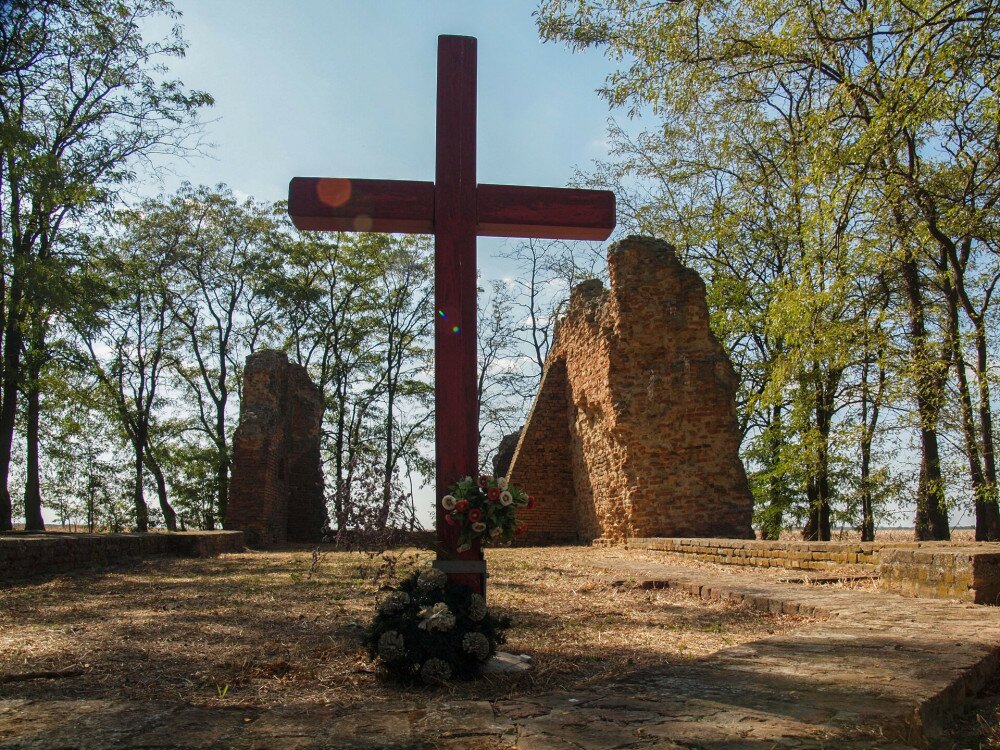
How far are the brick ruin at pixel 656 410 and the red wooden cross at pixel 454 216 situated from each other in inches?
376

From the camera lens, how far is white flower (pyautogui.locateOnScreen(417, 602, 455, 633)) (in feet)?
11.6

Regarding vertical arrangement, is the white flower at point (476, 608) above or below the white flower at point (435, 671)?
above

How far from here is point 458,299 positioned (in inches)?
162

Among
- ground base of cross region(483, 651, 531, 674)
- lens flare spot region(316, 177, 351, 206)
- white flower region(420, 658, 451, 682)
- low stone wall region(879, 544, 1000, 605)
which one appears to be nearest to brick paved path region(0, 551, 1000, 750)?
white flower region(420, 658, 451, 682)

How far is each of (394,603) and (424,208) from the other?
7.00ft

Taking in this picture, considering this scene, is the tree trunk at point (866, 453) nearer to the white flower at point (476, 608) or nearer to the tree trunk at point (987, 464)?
the tree trunk at point (987, 464)

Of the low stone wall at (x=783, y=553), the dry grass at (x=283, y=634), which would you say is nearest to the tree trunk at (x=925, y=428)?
the low stone wall at (x=783, y=553)

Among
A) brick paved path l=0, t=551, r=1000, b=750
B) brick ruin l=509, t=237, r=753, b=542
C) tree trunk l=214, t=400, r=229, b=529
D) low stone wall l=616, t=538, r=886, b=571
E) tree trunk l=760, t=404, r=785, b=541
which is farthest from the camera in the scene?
tree trunk l=214, t=400, r=229, b=529

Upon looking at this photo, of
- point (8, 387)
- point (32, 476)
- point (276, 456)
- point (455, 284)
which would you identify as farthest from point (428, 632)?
point (276, 456)

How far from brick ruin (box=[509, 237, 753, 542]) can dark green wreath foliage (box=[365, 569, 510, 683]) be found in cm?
996

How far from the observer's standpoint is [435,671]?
3.48m

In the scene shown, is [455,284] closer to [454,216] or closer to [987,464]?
[454,216]

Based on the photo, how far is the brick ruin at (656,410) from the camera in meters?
13.2

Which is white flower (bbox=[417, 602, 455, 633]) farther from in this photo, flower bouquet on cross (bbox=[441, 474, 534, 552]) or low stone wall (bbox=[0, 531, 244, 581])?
low stone wall (bbox=[0, 531, 244, 581])
